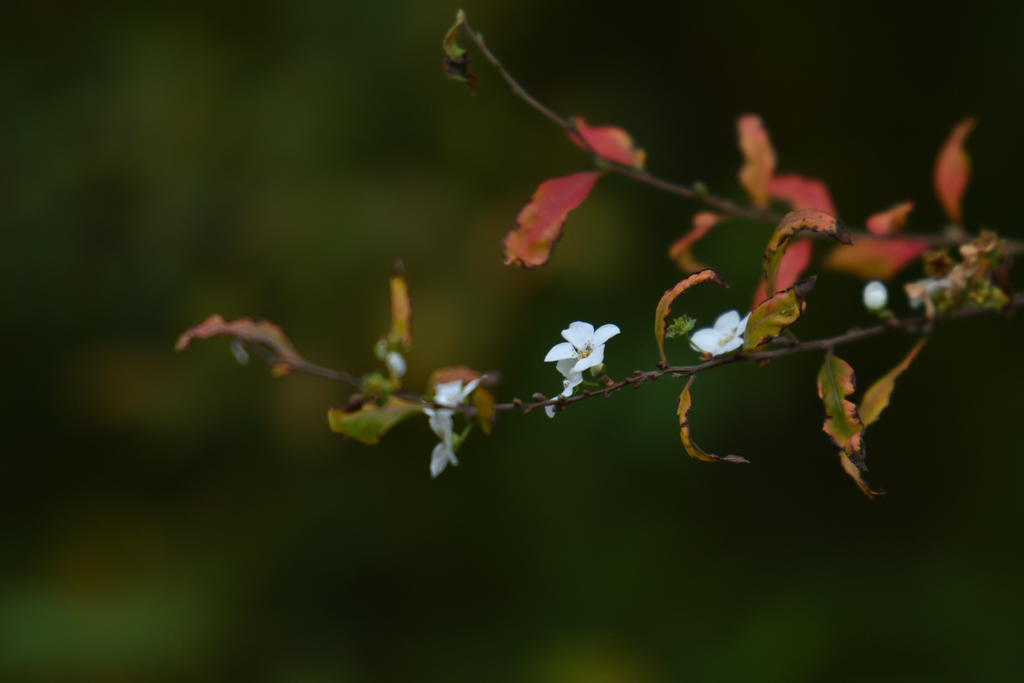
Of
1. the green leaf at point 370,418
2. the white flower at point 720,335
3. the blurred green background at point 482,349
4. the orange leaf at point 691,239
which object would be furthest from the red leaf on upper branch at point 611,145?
the blurred green background at point 482,349

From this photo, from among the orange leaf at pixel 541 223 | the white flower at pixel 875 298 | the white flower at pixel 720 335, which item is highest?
the orange leaf at pixel 541 223

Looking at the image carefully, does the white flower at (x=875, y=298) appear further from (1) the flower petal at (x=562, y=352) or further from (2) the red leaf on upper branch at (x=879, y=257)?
(1) the flower petal at (x=562, y=352)

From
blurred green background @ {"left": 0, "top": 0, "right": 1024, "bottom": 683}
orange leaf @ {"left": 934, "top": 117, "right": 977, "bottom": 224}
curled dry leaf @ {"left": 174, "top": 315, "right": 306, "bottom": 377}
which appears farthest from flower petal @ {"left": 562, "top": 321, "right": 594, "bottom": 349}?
blurred green background @ {"left": 0, "top": 0, "right": 1024, "bottom": 683}

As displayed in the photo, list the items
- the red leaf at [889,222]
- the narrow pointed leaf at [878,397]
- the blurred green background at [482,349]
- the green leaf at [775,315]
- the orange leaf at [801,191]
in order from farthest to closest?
the blurred green background at [482,349] < the orange leaf at [801,191] < the red leaf at [889,222] < the narrow pointed leaf at [878,397] < the green leaf at [775,315]

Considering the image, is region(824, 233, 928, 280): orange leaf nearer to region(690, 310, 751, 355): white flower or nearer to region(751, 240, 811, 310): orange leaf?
region(751, 240, 811, 310): orange leaf

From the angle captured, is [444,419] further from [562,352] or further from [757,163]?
[757,163]

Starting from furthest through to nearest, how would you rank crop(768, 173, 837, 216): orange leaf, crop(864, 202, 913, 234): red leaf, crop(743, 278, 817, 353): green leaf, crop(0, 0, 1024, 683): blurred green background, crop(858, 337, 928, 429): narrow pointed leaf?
crop(0, 0, 1024, 683): blurred green background, crop(768, 173, 837, 216): orange leaf, crop(864, 202, 913, 234): red leaf, crop(858, 337, 928, 429): narrow pointed leaf, crop(743, 278, 817, 353): green leaf

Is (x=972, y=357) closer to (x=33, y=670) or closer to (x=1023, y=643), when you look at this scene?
(x=1023, y=643)
